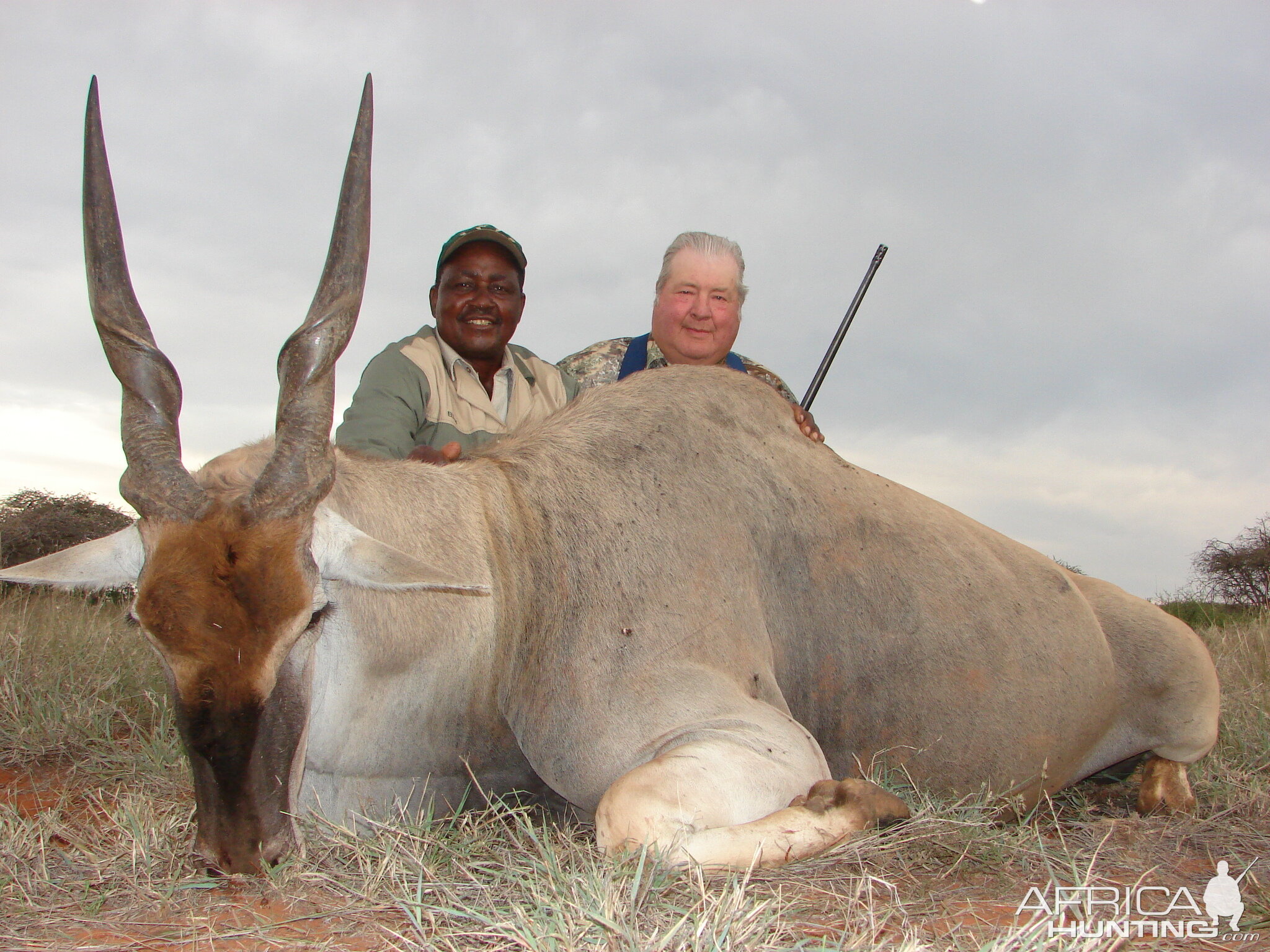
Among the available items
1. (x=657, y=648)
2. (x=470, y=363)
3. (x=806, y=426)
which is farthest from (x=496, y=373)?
(x=657, y=648)

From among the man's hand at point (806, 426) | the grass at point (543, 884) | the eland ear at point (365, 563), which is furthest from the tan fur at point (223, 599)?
the man's hand at point (806, 426)

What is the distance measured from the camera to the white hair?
249 inches

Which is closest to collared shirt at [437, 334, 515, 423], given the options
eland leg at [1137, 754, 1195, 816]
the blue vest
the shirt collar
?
the shirt collar

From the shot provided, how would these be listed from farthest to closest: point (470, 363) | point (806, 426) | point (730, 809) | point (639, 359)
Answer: point (639, 359)
point (470, 363)
point (806, 426)
point (730, 809)

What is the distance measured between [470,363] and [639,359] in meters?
1.33

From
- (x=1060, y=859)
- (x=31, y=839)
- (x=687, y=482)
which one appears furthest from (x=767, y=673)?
(x=31, y=839)

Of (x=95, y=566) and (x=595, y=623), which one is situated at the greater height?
(x=95, y=566)

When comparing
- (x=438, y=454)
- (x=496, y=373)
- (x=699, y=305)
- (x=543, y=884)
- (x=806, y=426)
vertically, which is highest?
(x=699, y=305)

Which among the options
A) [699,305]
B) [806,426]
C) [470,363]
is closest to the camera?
[806,426]

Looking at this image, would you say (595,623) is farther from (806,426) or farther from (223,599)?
(806,426)

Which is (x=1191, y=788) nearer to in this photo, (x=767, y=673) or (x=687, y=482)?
(x=767, y=673)

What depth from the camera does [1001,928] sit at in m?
2.43

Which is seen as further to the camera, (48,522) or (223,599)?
(48,522)

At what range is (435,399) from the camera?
17.3 feet
